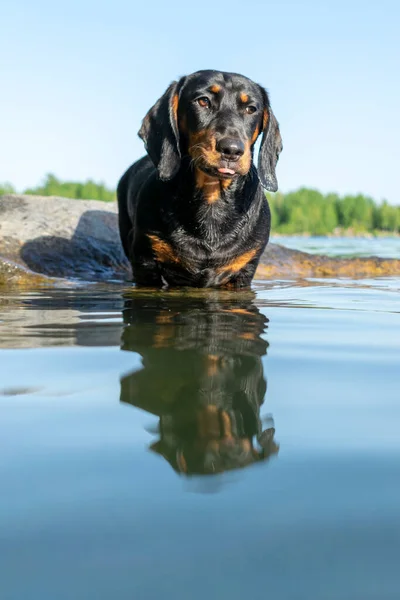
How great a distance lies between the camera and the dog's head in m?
5.00

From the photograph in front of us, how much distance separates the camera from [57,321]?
349 centimetres

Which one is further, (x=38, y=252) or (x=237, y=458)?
(x=38, y=252)

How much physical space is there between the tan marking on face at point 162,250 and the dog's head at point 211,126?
18.8 inches

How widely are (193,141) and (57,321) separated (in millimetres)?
2272

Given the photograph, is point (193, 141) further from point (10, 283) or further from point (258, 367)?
point (258, 367)

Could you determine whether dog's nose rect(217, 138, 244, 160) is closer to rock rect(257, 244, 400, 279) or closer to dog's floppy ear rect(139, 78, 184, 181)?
dog's floppy ear rect(139, 78, 184, 181)

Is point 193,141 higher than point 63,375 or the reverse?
higher

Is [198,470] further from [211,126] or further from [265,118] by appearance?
[265,118]

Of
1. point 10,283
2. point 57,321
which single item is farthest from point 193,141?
point 57,321

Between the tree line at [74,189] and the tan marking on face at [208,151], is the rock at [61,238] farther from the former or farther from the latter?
the tree line at [74,189]

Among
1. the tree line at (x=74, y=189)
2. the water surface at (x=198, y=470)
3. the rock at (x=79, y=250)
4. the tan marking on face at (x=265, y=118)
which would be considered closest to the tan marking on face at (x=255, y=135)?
the tan marking on face at (x=265, y=118)

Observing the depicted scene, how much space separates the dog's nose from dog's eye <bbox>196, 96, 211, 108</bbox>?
1.56ft

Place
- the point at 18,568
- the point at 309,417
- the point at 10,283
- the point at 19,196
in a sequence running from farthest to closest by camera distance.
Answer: the point at 19,196 < the point at 10,283 < the point at 309,417 < the point at 18,568

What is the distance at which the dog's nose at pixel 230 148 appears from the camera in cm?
490
